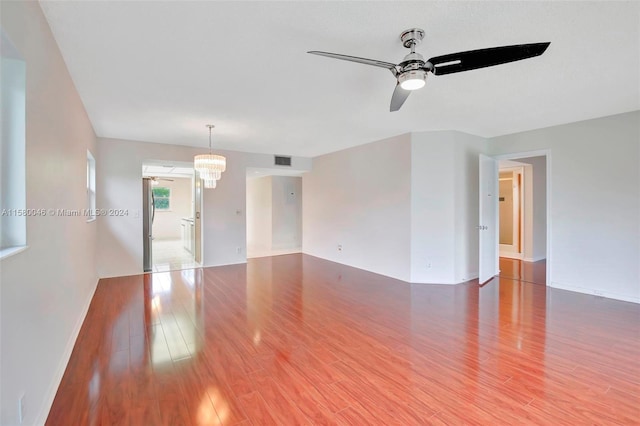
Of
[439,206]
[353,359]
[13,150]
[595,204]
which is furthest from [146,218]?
[595,204]

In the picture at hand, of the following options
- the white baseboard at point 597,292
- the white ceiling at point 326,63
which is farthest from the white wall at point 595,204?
the white ceiling at point 326,63

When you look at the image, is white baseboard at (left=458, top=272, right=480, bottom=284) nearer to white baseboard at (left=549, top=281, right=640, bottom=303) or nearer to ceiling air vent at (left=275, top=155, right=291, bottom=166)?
white baseboard at (left=549, top=281, right=640, bottom=303)

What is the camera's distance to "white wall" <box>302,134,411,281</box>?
17.0ft

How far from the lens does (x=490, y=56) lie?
6.16 ft

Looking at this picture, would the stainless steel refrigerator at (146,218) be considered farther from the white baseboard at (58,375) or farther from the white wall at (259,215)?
the white wall at (259,215)

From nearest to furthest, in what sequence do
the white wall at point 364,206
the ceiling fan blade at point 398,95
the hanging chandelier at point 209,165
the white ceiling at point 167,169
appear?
1. the ceiling fan blade at point 398,95
2. the hanging chandelier at point 209,165
3. the white wall at point 364,206
4. the white ceiling at point 167,169

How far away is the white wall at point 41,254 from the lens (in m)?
1.41

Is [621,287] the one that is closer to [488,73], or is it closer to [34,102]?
[488,73]

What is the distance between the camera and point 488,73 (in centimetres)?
272

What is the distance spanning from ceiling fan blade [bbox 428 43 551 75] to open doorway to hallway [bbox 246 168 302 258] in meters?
6.66

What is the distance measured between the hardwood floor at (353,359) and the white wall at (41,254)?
→ 30 centimetres

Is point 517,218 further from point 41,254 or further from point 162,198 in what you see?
point 162,198

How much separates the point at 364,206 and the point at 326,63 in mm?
3765

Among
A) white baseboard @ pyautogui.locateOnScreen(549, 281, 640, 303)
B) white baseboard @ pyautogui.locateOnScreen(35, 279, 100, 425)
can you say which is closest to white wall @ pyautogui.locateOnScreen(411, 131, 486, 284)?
white baseboard @ pyautogui.locateOnScreen(549, 281, 640, 303)
